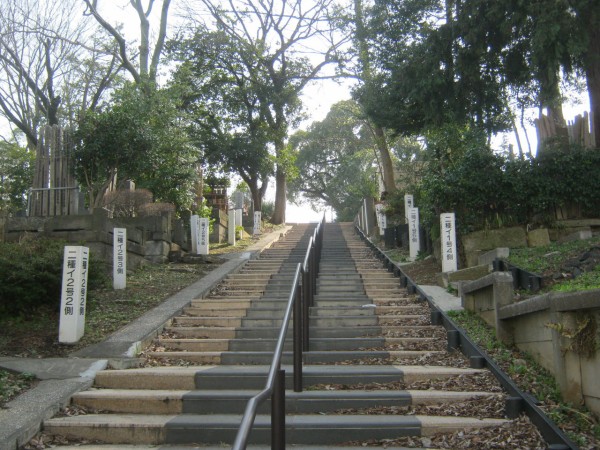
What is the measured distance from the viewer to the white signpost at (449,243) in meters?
10.6

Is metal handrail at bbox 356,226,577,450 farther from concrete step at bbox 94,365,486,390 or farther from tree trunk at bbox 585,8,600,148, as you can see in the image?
tree trunk at bbox 585,8,600,148

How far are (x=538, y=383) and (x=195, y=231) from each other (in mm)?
11583

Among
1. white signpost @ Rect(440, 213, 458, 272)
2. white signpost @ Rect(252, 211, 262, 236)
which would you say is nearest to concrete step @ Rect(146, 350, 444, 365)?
white signpost @ Rect(440, 213, 458, 272)

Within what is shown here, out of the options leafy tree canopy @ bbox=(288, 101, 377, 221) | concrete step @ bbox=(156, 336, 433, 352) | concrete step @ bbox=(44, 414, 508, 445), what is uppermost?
leafy tree canopy @ bbox=(288, 101, 377, 221)

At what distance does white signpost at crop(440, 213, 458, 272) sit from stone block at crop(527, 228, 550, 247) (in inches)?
74.2

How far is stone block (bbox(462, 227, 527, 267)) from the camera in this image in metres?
11.5

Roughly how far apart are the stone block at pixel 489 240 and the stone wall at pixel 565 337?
502 cm

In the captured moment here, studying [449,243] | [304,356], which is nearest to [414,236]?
[449,243]

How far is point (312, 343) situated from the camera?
23.5ft

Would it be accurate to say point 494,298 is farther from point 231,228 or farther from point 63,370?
point 231,228

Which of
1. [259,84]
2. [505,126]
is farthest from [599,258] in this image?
[259,84]

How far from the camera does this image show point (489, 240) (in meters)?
11.5

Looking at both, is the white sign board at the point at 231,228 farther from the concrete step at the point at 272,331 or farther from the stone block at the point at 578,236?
the concrete step at the point at 272,331

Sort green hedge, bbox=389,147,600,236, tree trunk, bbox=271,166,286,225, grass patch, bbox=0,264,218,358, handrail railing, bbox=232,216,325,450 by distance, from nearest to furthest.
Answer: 1. handrail railing, bbox=232,216,325,450
2. grass patch, bbox=0,264,218,358
3. green hedge, bbox=389,147,600,236
4. tree trunk, bbox=271,166,286,225
